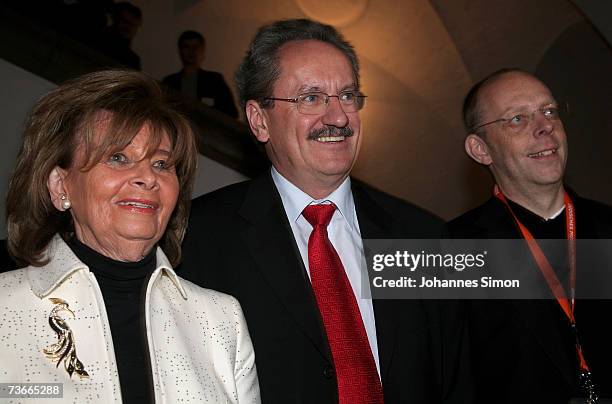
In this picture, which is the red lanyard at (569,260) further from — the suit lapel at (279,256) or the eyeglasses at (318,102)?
the suit lapel at (279,256)

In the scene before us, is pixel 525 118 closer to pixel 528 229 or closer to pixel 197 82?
pixel 528 229

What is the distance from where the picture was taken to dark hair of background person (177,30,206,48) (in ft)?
23.0

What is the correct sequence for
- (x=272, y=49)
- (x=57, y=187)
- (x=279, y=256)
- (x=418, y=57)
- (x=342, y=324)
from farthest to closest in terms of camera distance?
(x=418, y=57), (x=272, y=49), (x=279, y=256), (x=342, y=324), (x=57, y=187)

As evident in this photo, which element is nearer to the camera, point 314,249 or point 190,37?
point 314,249

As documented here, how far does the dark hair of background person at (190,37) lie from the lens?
7022 mm

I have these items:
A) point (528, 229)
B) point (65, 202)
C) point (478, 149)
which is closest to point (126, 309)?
point (65, 202)

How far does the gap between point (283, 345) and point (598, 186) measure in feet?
17.6

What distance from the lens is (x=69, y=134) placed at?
2.09 meters

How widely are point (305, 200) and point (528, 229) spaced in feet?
3.10

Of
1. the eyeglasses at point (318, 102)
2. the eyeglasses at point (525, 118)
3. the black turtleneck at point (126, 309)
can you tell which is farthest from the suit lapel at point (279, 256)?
the eyeglasses at point (525, 118)

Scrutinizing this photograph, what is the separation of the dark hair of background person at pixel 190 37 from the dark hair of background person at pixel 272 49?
4280 millimetres

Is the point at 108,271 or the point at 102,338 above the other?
the point at 108,271

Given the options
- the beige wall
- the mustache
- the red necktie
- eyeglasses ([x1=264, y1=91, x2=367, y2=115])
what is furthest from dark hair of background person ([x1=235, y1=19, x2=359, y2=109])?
the beige wall

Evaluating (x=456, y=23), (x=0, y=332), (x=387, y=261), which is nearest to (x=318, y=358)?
(x=387, y=261)
